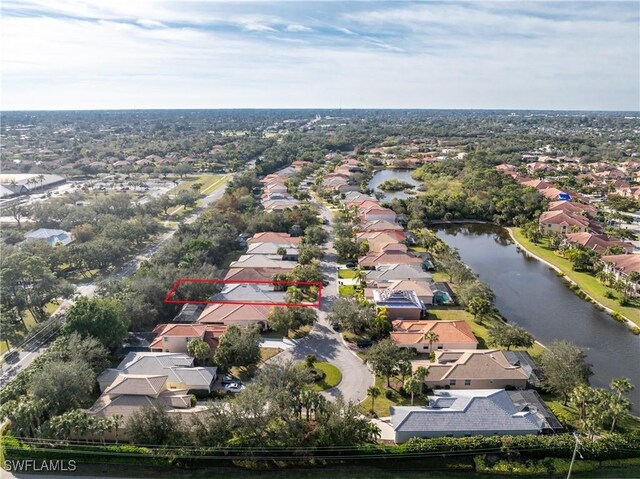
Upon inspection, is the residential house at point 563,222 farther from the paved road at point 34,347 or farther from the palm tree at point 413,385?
the paved road at point 34,347

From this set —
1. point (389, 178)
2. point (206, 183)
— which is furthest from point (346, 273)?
point (389, 178)

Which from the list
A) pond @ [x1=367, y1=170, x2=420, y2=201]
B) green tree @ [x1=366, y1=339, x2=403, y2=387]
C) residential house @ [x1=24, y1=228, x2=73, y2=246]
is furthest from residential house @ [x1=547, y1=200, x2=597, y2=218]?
residential house @ [x1=24, y1=228, x2=73, y2=246]

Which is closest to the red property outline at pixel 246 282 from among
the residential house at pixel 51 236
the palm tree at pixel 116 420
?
the palm tree at pixel 116 420

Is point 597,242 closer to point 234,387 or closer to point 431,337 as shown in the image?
point 431,337

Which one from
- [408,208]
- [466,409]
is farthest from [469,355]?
[408,208]

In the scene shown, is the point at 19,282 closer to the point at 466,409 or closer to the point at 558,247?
the point at 466,409
